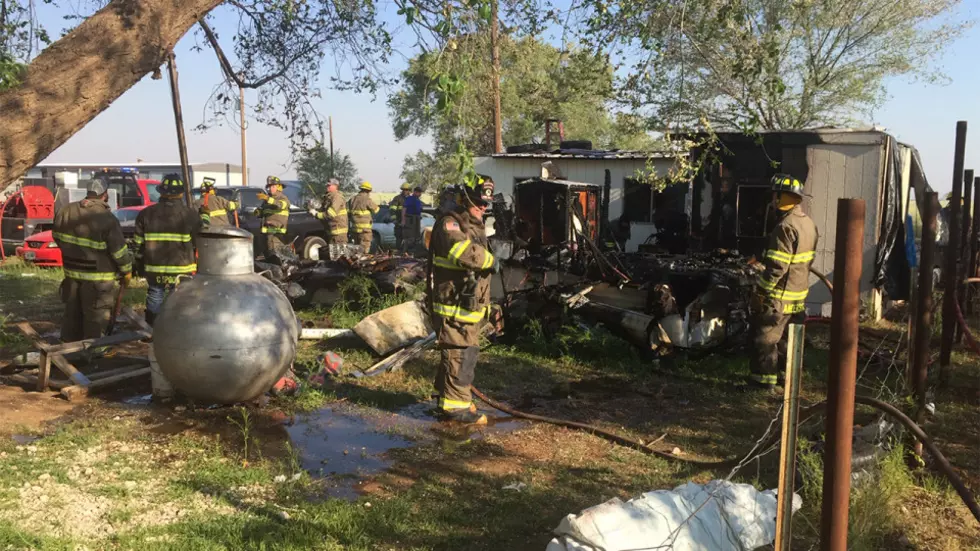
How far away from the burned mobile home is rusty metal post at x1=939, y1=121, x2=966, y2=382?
1598 mm

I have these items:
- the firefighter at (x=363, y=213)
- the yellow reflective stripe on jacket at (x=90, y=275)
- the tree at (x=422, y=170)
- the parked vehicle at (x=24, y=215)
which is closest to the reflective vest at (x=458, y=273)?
the yellow reflective stripe on jacket at (x=90, y=275)

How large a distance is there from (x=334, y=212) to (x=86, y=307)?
6.84 meters

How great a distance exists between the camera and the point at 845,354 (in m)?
2.33

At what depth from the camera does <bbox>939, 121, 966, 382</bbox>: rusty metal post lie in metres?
5.90

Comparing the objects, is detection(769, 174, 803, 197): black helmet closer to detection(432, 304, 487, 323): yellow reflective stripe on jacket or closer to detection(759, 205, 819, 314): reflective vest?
detection(759, 205, 819, 314): reflective vest

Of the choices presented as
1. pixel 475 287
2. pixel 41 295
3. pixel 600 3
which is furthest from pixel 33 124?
pixel 41 295

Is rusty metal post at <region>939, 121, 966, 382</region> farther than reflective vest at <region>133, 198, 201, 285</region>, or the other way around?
reflective vest at <region>133, 198, 201, 285</region>

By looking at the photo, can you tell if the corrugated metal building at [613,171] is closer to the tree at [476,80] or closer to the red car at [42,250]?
the tree at [476,80]

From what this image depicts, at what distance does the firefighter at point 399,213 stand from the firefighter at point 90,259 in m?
11.5

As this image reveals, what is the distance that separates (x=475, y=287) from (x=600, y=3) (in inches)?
97.9

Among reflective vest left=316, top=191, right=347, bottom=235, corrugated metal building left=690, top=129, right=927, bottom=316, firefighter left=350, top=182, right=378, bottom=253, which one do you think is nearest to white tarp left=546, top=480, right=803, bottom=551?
corrugated metal building left=690, top=129, right=927, bottom=316

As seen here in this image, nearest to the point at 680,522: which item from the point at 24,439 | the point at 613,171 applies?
the point at 24,439

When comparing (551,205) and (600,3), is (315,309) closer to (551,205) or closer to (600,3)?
(551,205)

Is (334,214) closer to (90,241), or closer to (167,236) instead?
(167,236)
